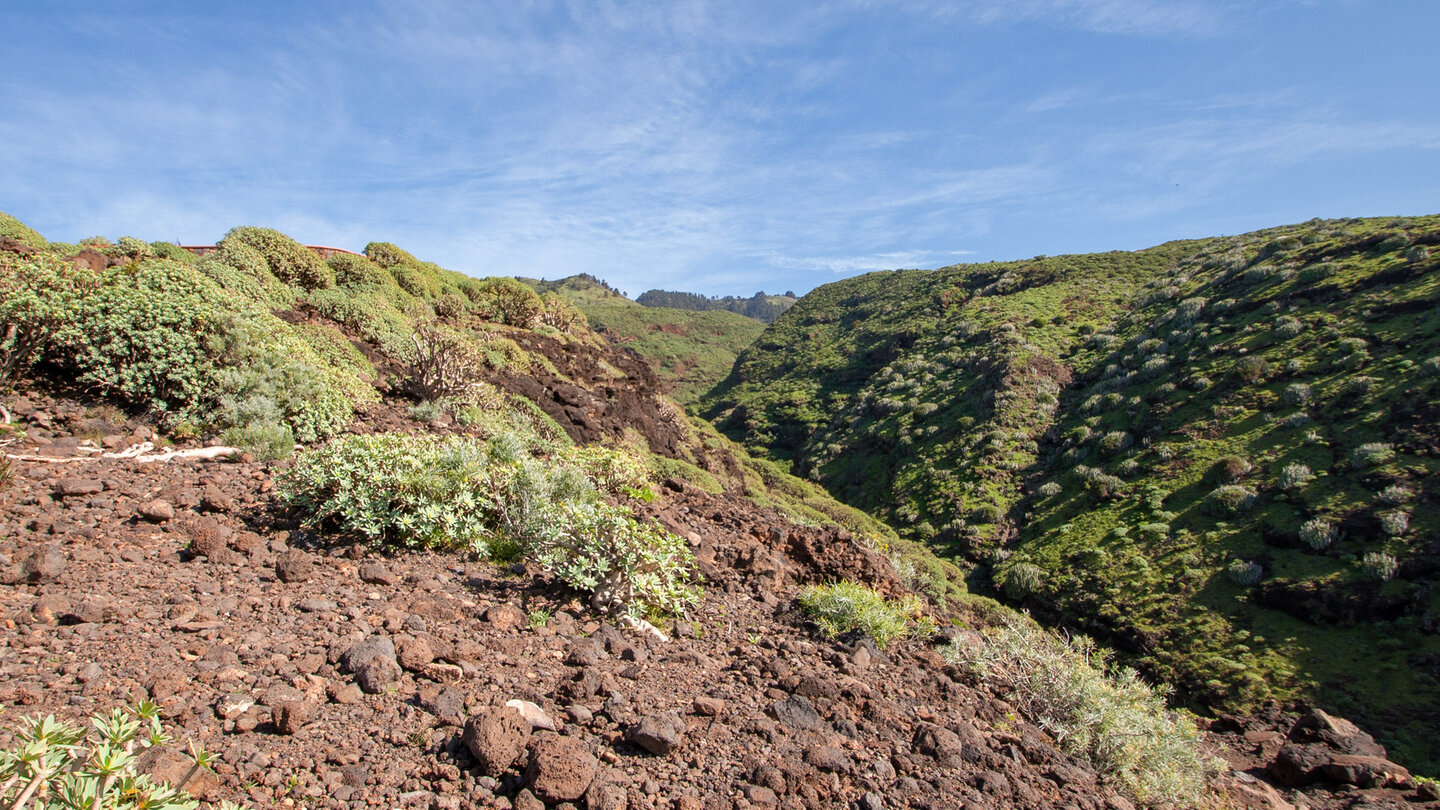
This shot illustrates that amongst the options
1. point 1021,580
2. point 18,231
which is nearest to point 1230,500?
point 1021,580

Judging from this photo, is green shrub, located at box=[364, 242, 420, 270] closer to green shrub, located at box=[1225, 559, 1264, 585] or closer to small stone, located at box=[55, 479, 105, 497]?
small stone, located at box=[55, 479, 105, 497]

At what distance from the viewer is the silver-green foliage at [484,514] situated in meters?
4.11

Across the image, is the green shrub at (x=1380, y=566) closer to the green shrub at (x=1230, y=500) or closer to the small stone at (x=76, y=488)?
the green shrub at (x=1230, y=500)

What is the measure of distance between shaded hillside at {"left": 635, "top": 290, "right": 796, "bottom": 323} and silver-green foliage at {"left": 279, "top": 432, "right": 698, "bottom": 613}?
133005 millimetres

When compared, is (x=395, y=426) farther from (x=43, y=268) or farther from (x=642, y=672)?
(x=642, y=672)

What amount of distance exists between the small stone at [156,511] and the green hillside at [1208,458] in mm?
15067

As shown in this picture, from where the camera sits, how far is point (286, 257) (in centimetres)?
1284

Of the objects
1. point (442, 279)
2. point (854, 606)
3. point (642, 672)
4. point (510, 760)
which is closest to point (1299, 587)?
point (854, 606)

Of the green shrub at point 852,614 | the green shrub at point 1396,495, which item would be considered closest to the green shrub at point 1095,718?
the green shrub at point 852,614

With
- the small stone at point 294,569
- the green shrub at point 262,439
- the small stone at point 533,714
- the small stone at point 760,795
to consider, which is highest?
the green shrub at point 262,439

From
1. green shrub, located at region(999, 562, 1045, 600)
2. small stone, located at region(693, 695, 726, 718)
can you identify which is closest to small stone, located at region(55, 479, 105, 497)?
small stone, located at region(693, 695, 726, 718)

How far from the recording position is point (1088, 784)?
3.33m

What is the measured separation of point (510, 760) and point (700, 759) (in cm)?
80

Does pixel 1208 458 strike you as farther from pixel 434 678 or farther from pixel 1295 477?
pixel 434 678
